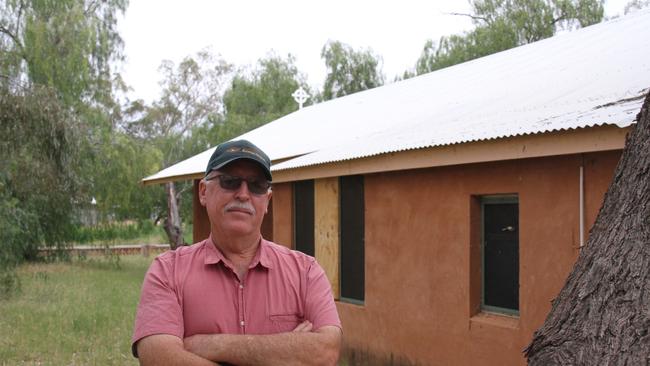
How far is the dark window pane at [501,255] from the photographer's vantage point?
630cm

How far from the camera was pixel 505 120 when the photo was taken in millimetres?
6535

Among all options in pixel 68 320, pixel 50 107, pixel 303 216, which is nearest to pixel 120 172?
pixel 50 107

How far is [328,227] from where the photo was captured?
8.88m

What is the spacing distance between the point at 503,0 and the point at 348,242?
76.6ft

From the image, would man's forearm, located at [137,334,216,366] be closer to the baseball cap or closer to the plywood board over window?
the baseball cap

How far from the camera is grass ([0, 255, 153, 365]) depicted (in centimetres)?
915

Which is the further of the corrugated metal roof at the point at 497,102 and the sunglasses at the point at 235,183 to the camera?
the corrugated metal roof at the point at 497,102

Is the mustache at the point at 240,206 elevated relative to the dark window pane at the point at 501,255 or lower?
elevated

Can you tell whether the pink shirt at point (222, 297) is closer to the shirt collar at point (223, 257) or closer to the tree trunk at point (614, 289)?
the shirt collar at point (223, 257)

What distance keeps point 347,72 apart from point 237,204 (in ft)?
111

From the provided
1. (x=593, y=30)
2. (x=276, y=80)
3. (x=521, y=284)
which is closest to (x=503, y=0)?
(x=276, y=80)

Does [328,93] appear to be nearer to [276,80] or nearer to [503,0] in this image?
[276,80]

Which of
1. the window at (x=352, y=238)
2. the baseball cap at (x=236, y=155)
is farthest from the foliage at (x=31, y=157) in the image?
the baseball cap at (x=236, y=155)

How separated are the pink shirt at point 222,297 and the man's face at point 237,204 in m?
0.08
